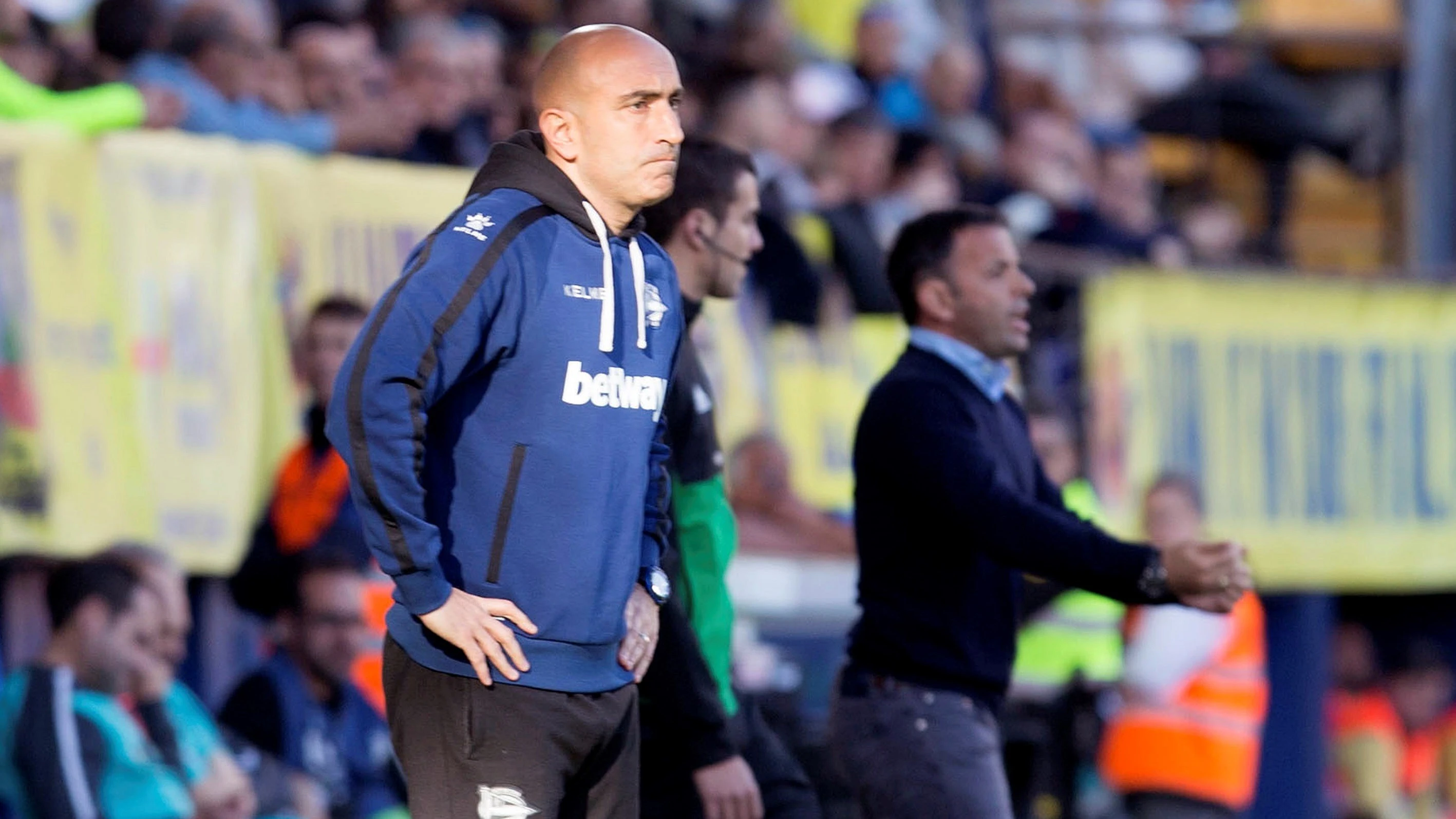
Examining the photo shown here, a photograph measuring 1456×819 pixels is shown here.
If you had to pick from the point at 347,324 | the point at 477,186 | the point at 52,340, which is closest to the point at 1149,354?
the point at 347,324

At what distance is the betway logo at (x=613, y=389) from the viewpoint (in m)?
3.97

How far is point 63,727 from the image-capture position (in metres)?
6.80

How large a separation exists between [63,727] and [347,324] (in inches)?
64.6

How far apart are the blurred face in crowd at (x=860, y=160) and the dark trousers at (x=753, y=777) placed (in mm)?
5674

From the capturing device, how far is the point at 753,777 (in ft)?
18.0

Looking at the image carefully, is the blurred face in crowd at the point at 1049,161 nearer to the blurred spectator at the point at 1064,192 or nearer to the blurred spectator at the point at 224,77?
the blurred spectator at the point at 1064,192

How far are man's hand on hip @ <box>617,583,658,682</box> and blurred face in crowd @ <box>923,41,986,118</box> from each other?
9143 millimetres

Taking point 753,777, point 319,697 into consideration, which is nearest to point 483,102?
point 319,697

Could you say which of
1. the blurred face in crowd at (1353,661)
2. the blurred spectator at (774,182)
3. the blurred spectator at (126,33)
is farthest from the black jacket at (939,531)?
the blurred face in crowd at (1353,661)

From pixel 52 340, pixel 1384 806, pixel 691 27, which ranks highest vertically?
pixel 691 27

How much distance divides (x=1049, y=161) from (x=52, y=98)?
7.06 metres

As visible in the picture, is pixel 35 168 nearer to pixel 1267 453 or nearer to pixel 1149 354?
pixel 1149 354

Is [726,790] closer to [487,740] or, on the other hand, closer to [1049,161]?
[487,740]

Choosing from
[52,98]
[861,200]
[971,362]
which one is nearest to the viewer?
[971,362]
